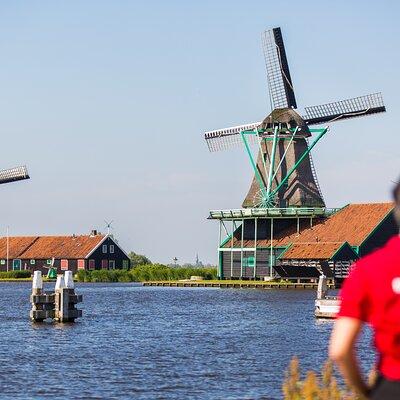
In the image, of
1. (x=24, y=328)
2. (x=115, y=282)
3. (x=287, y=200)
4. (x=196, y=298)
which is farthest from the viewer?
(x=115, y=282)

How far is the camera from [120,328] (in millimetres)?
38406

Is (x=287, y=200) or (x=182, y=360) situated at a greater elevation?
(x=287, y=200)

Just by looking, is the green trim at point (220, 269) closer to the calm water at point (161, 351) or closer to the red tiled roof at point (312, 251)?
the red tiled roof at point (312, 251)

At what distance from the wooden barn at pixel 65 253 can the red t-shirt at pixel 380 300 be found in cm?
10095

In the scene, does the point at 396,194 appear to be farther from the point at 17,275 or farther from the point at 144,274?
the point at 17,275

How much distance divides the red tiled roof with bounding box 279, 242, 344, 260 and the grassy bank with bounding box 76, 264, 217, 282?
1795cm

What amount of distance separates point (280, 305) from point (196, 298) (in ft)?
38.5

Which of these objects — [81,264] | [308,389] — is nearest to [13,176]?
[81,264]

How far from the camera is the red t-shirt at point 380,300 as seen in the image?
4.65m

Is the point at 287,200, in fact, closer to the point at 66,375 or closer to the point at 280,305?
the point at 280,305

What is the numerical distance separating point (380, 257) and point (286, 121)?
71200 millimetres

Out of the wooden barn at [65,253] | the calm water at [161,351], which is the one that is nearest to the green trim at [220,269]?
the calm water at [161,351]

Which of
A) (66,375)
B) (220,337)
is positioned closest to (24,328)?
(220,337)

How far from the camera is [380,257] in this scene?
4.71 meters
